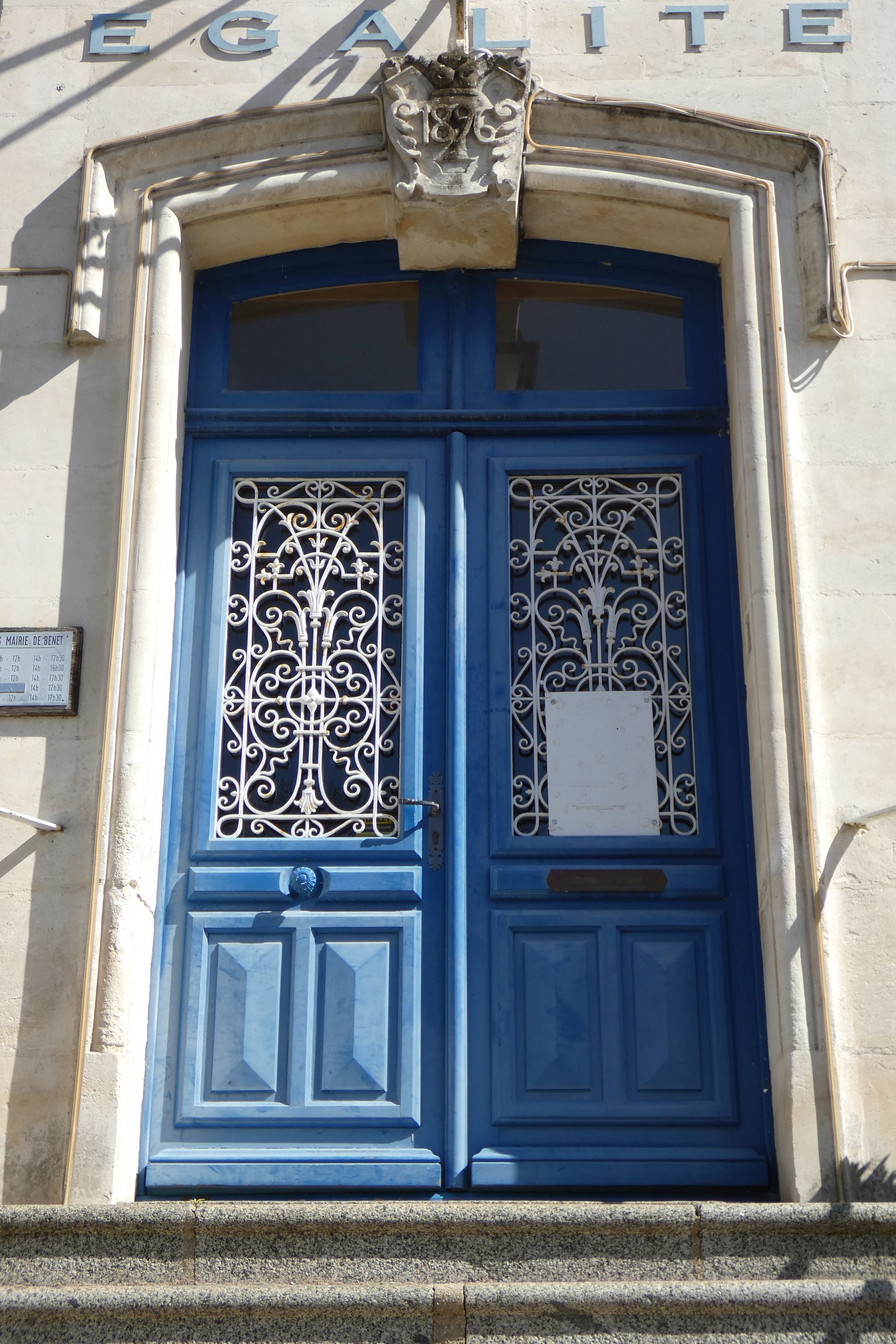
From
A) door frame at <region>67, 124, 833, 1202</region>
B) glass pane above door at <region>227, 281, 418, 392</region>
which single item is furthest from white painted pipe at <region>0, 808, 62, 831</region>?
glass pane above door at <region>227, 281, 418, 392</region>

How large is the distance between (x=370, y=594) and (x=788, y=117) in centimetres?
245

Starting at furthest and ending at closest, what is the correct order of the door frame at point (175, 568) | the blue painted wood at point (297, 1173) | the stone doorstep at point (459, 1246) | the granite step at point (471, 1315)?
1. the blue painted wood at point (297, 1173)
2. the door frame at point (175, 568)
3. the stone doorstep at point (459, 1246)
4. the granite step at point (471, 1315)

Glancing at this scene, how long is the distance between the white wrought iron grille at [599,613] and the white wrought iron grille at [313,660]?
0.45m

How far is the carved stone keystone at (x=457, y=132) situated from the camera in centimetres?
555

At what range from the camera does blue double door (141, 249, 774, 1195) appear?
479cm

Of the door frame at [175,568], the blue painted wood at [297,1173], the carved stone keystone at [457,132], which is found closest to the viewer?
the door frame at [175,568]

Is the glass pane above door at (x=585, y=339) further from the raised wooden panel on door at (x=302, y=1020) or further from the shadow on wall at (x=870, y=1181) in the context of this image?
the shadow on wall at (x=870, y=1181)

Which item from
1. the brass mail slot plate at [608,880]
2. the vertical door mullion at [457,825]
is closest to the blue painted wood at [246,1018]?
the vertical door mullion at [457,825]

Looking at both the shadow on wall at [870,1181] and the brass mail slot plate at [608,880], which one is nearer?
the shadow on wall at [870,1181]

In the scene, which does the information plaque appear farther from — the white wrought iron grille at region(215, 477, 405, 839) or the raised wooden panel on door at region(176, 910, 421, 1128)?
the raised wooden panel on door at region(176, 910, 421, 1128)

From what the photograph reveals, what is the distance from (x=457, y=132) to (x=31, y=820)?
297 centimetres

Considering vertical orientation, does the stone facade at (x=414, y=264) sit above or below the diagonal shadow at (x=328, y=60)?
below

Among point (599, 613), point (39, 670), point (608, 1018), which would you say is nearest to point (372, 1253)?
point (608, 1018)

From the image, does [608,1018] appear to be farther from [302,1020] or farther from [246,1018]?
[246,1018]
